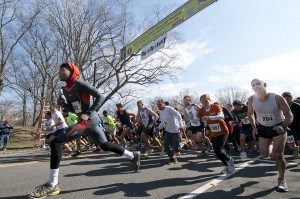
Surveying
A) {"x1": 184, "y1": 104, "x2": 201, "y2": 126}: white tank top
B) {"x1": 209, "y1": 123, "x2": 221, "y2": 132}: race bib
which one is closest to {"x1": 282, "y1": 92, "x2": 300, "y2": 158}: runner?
{"x1": 209, "y1": 123, "x2": 221, "y2": 132}: race bib

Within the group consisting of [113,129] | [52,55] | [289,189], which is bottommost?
[289,189]

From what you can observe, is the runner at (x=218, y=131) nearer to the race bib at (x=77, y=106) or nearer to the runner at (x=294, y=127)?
the race bib at (x=77, y=106)

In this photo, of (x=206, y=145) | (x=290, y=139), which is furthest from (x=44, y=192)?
(x=290, y=139)

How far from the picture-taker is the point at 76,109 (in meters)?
4.68

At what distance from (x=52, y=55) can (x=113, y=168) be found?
25.4 m

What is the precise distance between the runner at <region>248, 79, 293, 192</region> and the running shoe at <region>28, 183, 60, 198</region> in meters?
3.54

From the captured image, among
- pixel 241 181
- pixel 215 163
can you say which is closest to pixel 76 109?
pixel 241 181

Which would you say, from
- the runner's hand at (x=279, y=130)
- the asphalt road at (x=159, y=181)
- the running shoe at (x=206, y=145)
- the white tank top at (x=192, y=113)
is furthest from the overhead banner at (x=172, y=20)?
the runner's hand at (x=279, y=130)

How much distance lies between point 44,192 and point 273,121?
12.6 feet

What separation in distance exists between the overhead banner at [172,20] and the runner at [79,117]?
769cm

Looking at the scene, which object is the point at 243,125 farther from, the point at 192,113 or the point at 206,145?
the point at 192,113

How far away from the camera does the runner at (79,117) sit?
4.39m

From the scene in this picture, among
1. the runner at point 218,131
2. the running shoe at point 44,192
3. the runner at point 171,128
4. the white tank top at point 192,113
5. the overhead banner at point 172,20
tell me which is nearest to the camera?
the running shoe at point 44,192

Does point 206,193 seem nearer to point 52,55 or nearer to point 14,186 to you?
point 14,186
